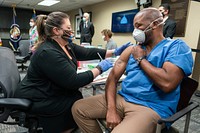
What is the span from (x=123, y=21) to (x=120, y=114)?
14.7 ft

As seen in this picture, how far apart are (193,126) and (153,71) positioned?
1.57 metres

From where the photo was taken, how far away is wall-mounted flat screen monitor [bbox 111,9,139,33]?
5.06m

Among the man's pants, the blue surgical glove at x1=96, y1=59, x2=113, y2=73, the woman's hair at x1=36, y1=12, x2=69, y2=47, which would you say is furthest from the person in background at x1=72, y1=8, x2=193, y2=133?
the woman's hair at x1=36, y1=12, x2=69, y2=47

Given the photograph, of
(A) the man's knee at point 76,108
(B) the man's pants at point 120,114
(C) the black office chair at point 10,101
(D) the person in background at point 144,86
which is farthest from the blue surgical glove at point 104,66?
(C) the black office chair at point 10,101

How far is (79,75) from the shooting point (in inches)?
50.4

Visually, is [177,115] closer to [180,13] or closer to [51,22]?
[51,22]

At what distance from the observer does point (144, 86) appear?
1.14 m

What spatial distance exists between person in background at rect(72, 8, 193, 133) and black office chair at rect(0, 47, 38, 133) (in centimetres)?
34

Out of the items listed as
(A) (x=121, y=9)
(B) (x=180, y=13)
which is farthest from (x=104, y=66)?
(A) (x=121, y=9)

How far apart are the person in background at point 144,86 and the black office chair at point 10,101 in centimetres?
34

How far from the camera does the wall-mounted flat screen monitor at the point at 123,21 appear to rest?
5.06 meters

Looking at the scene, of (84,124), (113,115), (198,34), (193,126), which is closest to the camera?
(113,115)

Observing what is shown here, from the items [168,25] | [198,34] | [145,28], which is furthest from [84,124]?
[198,34]

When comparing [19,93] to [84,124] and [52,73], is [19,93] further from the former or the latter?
[84,124]
